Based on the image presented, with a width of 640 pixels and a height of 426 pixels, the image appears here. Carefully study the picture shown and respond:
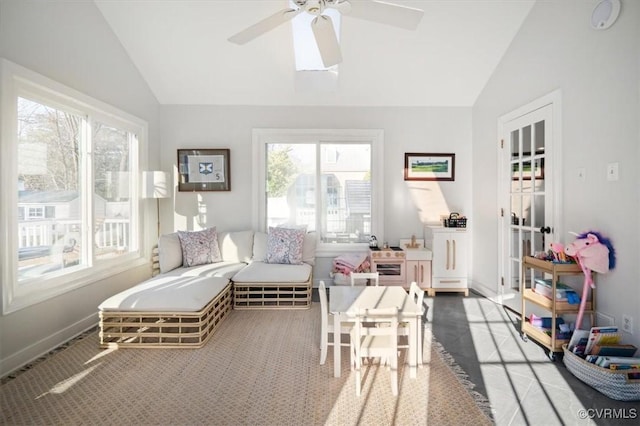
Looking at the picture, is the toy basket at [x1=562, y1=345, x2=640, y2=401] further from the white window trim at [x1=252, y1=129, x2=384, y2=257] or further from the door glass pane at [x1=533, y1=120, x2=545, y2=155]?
the white window trim at [x1=252, y1=129, x2=384, y2=257]

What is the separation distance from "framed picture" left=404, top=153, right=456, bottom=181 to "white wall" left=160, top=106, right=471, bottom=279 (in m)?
0.08

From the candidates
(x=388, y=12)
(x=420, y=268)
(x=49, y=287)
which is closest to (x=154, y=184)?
(x=49, y=287)

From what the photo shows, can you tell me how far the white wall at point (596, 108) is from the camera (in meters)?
2.10

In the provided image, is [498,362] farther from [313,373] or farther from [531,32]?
[531,32]

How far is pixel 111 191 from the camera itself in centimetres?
344

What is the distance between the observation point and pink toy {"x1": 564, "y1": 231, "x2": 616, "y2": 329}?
2168 mm

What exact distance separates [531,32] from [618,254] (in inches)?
88.9

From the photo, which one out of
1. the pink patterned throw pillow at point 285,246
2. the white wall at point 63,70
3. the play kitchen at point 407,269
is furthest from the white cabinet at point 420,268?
the white wall at point 63,70

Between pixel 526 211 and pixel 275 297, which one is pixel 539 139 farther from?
pixel 275 297

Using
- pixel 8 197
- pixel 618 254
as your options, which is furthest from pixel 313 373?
pixel 8 197

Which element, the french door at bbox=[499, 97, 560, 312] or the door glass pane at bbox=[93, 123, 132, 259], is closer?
the french door at bbox=[499, 97, 560, 312]

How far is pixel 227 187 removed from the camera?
169 inches

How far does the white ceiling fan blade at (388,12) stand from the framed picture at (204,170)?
2676mm

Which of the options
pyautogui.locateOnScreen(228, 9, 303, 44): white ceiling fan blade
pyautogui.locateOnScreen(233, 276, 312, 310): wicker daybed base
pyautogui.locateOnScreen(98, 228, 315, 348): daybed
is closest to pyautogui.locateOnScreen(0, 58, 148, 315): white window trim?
pyautogui.locateOnScreen(98, 228, 315, 348): daybed
